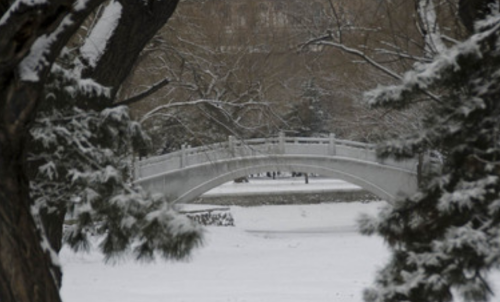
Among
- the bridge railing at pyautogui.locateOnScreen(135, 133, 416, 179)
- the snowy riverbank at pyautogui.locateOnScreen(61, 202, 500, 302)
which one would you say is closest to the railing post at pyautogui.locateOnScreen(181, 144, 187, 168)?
the bridge railing at pyautogui.locateOnScreen(135, 133, 416, 179)

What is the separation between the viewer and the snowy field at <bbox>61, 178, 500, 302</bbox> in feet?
39.9

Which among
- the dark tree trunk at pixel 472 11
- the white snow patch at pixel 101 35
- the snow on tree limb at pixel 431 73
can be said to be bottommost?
the snow on tree limb at pixel 431 73

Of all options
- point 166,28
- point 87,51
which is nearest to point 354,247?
point 166,28

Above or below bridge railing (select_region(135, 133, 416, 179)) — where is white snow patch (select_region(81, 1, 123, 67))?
below

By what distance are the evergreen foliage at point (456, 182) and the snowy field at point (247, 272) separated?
13.6 ft

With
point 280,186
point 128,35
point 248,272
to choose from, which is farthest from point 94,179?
point 280,186

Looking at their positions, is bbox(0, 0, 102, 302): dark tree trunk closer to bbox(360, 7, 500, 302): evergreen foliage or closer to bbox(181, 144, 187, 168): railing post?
bbox(360, 7, 500, 302): evergreen foliage

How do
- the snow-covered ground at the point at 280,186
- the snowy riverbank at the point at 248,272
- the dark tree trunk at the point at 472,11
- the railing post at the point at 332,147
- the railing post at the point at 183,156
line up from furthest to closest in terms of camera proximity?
the snow-covered ground at the point at 280,186 < the railing post at the point at 332,147 < the railing post at the point at 183,156 < the snowy riverbank at the point at 248,272 < the dark tree trunk at the point at 472,11

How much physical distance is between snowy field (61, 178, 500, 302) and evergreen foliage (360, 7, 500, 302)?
163 inches

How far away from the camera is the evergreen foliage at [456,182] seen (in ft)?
12.9

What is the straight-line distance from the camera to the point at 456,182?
409 centimetres

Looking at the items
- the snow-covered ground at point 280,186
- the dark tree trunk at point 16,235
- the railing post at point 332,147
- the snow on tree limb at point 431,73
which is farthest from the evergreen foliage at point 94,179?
the snow-covered ground at point 280,186

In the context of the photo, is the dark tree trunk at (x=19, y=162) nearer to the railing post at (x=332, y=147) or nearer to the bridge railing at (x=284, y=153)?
the bridge railing at (x=284, y=153)

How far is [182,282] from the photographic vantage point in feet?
46.6
